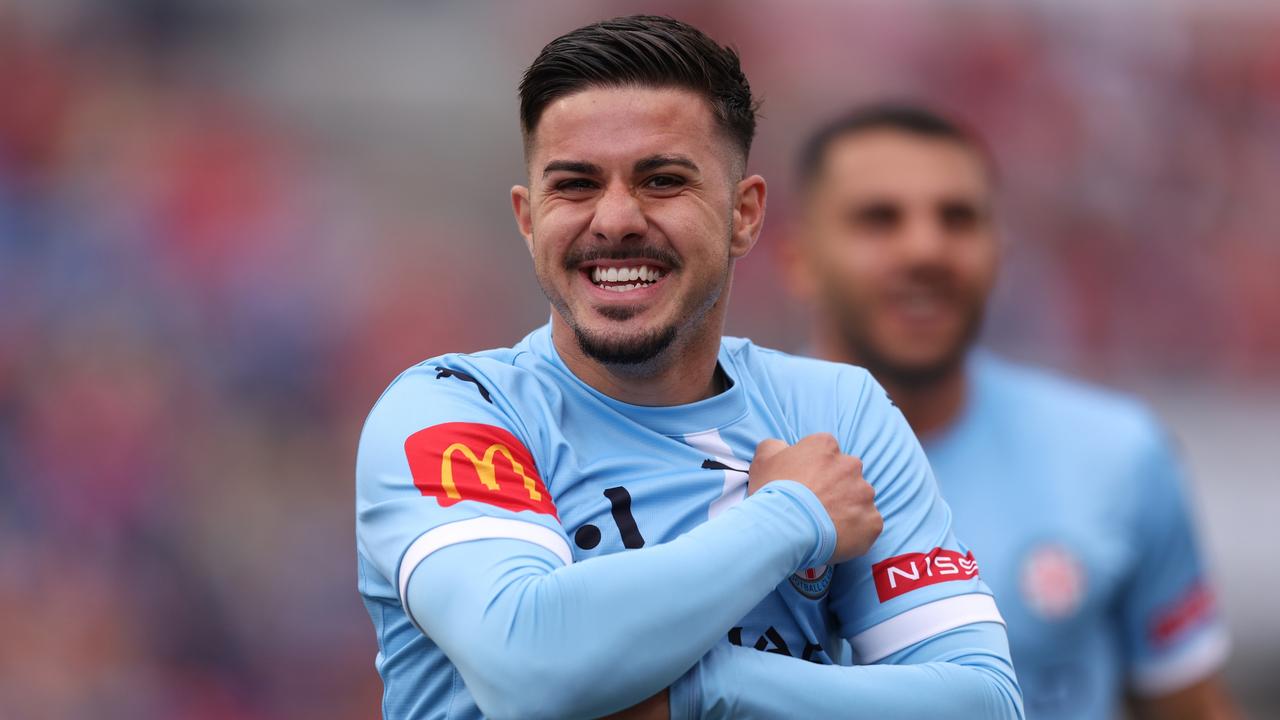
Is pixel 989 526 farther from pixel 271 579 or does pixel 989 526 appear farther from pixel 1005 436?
pixel 271 579

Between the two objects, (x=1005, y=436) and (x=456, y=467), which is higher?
(x=456, y=467)

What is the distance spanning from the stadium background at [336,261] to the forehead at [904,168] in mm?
4294

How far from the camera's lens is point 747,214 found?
7.13ft

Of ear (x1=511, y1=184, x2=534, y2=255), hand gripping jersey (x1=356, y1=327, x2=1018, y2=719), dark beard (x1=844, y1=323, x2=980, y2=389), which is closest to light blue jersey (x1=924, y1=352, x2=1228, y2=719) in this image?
dark beard (x1=844, y1=323, x2=980, y2=389)

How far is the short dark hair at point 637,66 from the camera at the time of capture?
196 cm

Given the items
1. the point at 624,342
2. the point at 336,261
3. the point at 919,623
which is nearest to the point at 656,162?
the point at 624,342

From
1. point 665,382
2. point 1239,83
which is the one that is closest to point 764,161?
point 1239,83

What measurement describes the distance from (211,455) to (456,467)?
19.6ft

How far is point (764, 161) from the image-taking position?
8.55 metres

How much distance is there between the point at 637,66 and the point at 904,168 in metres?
1.93

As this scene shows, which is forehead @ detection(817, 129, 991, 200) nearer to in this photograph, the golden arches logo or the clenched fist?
the clenched fist

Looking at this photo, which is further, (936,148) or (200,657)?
(200,657)

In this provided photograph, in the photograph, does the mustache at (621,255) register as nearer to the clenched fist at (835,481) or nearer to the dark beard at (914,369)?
the clenched fist at (835,481)

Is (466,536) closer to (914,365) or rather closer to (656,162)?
(656,162)
